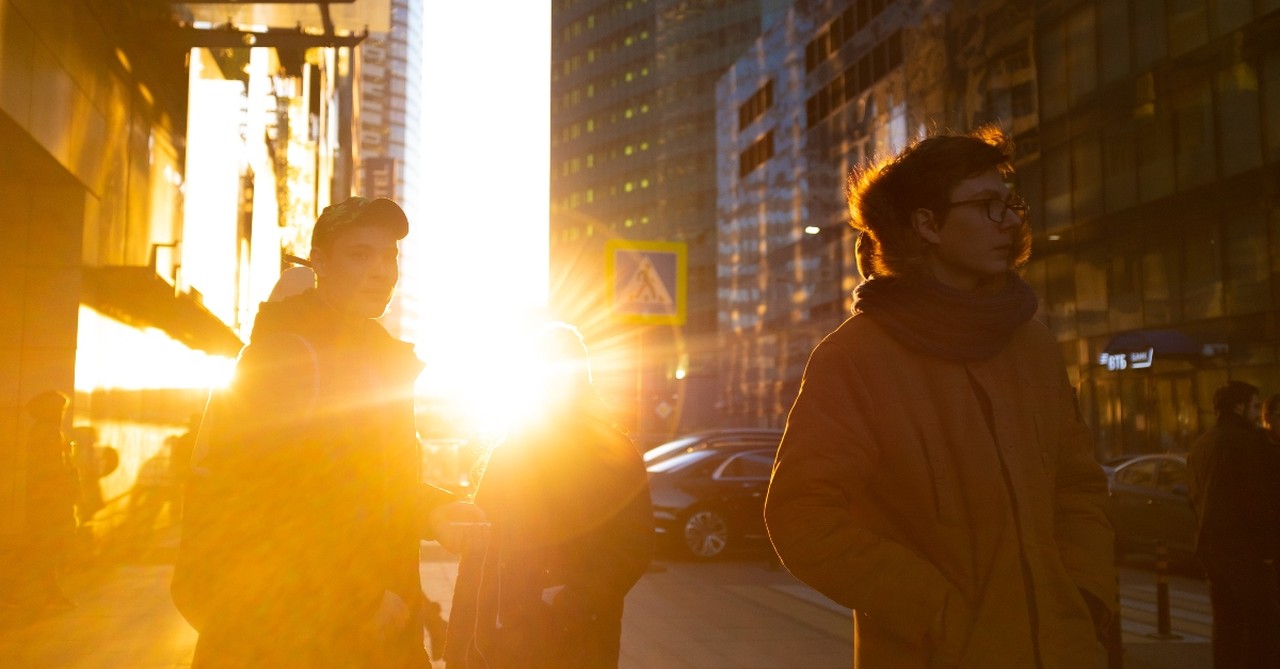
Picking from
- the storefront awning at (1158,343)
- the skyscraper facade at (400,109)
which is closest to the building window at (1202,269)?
the storefront awning at (1158,343)

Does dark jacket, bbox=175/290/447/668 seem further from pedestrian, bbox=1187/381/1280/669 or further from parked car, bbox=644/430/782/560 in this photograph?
parked car, bbox=644/430/782/560

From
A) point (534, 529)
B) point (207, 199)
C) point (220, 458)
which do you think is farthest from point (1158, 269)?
point (220, 458)

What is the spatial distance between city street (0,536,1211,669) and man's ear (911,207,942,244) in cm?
602

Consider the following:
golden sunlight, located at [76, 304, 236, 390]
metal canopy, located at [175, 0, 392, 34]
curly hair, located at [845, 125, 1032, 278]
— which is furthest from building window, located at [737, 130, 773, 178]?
curly hair, located at [845, 125, 1032, 278]

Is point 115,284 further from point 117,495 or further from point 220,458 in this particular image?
point 220,458

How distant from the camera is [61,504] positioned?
1079 centimetres

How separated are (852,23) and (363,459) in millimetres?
57119

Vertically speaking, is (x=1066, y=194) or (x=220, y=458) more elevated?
(x=1066, y=194)

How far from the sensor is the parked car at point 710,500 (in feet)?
55.5

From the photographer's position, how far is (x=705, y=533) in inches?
667

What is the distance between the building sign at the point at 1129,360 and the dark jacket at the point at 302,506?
96.7 ft

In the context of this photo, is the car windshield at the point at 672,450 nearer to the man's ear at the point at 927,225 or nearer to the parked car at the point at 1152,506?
the parked car at the point at 1152,506

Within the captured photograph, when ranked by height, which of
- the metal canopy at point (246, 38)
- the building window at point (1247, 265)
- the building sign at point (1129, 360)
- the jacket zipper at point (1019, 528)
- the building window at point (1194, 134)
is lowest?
the jacket zipper at point (1019, 528)

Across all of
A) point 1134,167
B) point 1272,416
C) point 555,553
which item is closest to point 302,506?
point 555,553
